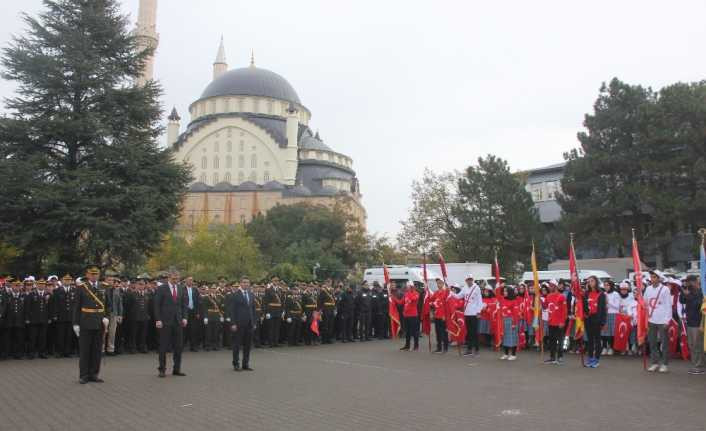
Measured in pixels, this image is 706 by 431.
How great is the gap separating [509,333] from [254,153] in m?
82.5

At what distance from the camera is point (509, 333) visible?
15070 millimetres

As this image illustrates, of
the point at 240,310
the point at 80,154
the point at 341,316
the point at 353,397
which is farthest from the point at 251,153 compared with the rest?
the point at 353,397

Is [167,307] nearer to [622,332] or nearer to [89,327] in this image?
[89,327]

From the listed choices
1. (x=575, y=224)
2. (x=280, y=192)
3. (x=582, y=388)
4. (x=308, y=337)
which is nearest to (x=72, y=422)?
(x=582, y=388)

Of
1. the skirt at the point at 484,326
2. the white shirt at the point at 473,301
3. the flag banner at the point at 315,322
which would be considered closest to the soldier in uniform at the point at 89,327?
the flag banner at the point at 315,322

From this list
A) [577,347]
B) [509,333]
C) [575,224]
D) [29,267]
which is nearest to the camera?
[509,333]

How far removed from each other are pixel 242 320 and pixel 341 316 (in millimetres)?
8382

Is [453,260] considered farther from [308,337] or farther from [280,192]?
[280,192]

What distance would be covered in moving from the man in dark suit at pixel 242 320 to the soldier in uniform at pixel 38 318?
17.5 ft

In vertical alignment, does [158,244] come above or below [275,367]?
above

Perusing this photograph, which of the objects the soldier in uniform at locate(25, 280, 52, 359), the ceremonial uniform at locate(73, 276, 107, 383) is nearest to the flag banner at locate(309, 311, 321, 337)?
the soldier in uniform at locate(25, 280, 52, 359)

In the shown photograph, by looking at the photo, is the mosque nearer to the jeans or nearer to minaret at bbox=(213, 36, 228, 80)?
minaret at bbox=(213, 36, 228, 80)

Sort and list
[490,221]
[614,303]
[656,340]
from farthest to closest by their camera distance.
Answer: [490,221] → [614,303] → [656,340]

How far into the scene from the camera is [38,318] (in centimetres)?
1455
